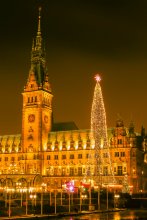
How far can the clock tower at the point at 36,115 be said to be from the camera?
14862cm

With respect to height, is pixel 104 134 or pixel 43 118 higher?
pixel 43 118

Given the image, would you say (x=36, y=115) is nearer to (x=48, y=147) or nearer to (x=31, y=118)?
(x=31, y=118)

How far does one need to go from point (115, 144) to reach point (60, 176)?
900 inches

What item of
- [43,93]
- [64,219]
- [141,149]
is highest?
[43,93]

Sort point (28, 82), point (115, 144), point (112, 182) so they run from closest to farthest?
point (112, 182)
point (115, 144)
point (28, 82)

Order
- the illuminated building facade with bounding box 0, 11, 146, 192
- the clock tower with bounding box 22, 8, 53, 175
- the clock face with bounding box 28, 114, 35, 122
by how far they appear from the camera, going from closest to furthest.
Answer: the illuminated building facade with bounding box 0, 11, 146, 192
the clock tower with bounding box 22, 8, 53, 175
the clock face with bounding box 28, 114, 35, 122

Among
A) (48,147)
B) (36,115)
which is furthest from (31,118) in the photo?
(48,147)

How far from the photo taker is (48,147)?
14938cm

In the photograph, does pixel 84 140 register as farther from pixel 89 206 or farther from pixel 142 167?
pixel 89 206

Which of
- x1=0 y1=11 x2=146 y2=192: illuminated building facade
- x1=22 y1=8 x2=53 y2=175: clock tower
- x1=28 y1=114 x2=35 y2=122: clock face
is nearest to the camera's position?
x1=0 y1=11 x2=146 y2=192: illuminated building facade

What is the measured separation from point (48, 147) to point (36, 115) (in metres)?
12.6

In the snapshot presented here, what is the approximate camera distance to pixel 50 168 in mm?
146375

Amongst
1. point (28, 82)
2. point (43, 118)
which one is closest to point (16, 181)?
point (43, 118)

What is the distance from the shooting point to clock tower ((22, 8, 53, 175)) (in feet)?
488
